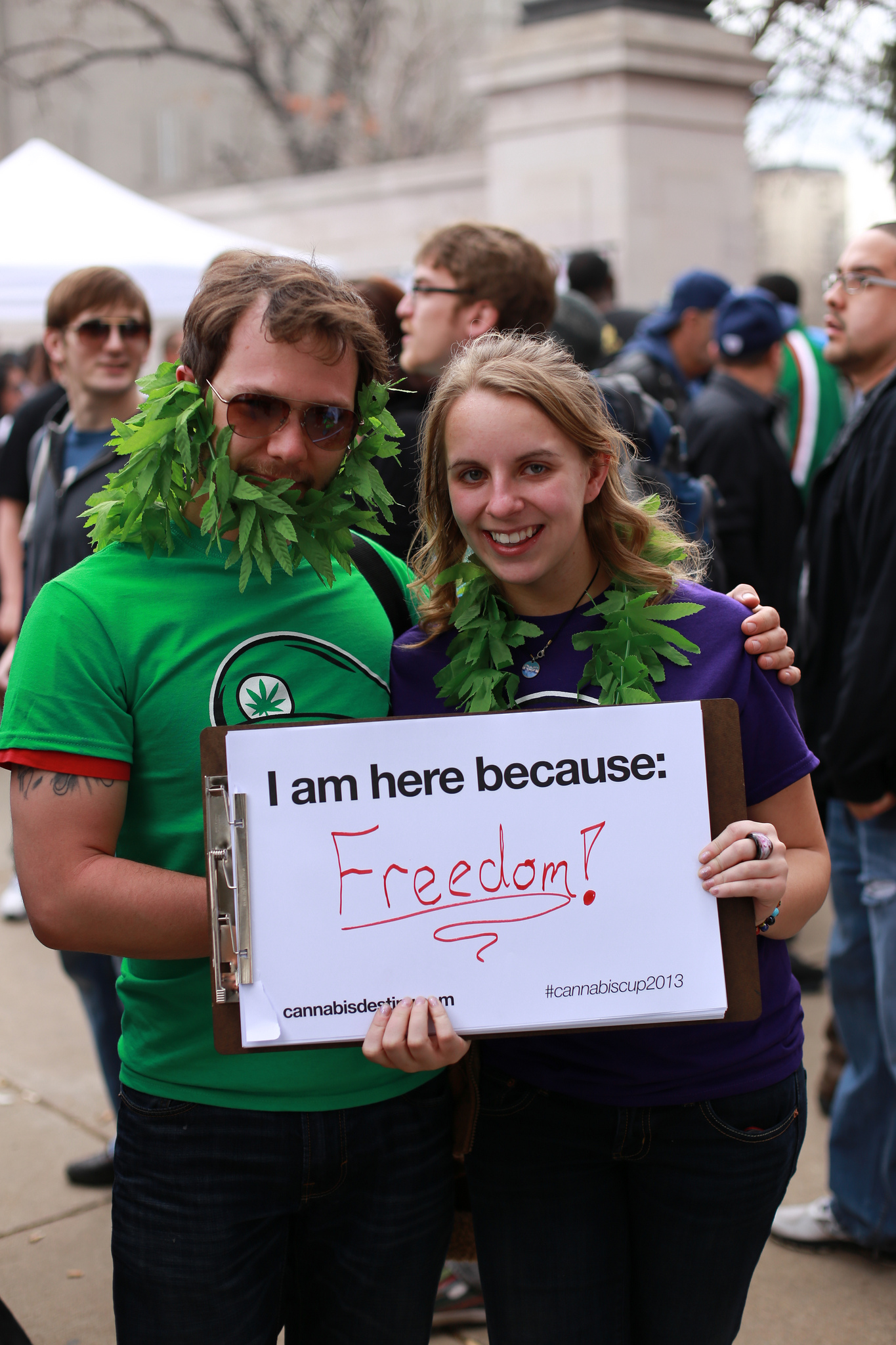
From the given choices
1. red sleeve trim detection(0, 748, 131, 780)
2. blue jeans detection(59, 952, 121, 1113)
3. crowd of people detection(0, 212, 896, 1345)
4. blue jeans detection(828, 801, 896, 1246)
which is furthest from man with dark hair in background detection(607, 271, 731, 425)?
red sleeve trim detection(0, 748, 131, 780)

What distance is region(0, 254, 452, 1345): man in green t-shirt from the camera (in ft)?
5.66

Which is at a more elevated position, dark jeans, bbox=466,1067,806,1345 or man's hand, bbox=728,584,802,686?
man's hand, bbox=728,584,802,686

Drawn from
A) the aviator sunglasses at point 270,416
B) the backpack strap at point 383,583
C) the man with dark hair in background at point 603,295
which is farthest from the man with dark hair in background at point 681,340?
the aviator sunglasses at point 270,416

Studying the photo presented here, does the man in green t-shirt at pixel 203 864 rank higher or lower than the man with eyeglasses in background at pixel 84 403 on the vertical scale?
lower

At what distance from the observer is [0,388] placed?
33.7 ft

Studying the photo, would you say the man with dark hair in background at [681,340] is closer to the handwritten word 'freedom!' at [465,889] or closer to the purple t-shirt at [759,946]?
the purple t-shirt at [759,946]

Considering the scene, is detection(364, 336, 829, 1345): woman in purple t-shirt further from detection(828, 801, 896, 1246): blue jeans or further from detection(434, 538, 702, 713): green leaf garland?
detection(828, 801, 896, 1246): blue jeans

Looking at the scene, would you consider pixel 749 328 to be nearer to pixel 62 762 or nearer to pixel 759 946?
pixel 759 946

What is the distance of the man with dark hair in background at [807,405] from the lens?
5617 millimetres

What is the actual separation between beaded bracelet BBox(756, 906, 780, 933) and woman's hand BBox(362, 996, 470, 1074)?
470 mm

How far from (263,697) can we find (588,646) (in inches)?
19.1

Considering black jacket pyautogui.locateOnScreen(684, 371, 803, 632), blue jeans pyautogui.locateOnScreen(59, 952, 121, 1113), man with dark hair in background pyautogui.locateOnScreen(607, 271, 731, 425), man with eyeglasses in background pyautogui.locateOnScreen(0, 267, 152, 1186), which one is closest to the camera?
blue jeans pyautogui.locateOnScreen(59, 952, 121, 1113)

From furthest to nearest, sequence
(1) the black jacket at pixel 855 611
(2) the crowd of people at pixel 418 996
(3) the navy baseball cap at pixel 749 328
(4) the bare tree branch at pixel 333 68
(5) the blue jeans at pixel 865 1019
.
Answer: (4) the bare tree branch at pixel 333 68 < (3) the navy baseball cap at pixel 749 328 < (5) the blue jeans at pixel 865 1019 < (1) the black jacket at pixel 855 611 < (2) the crowd of people at pixel 418 996

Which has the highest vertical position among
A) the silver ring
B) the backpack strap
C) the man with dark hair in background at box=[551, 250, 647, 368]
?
the man with dark hair in background at box=[551, 250, 647, 368]
